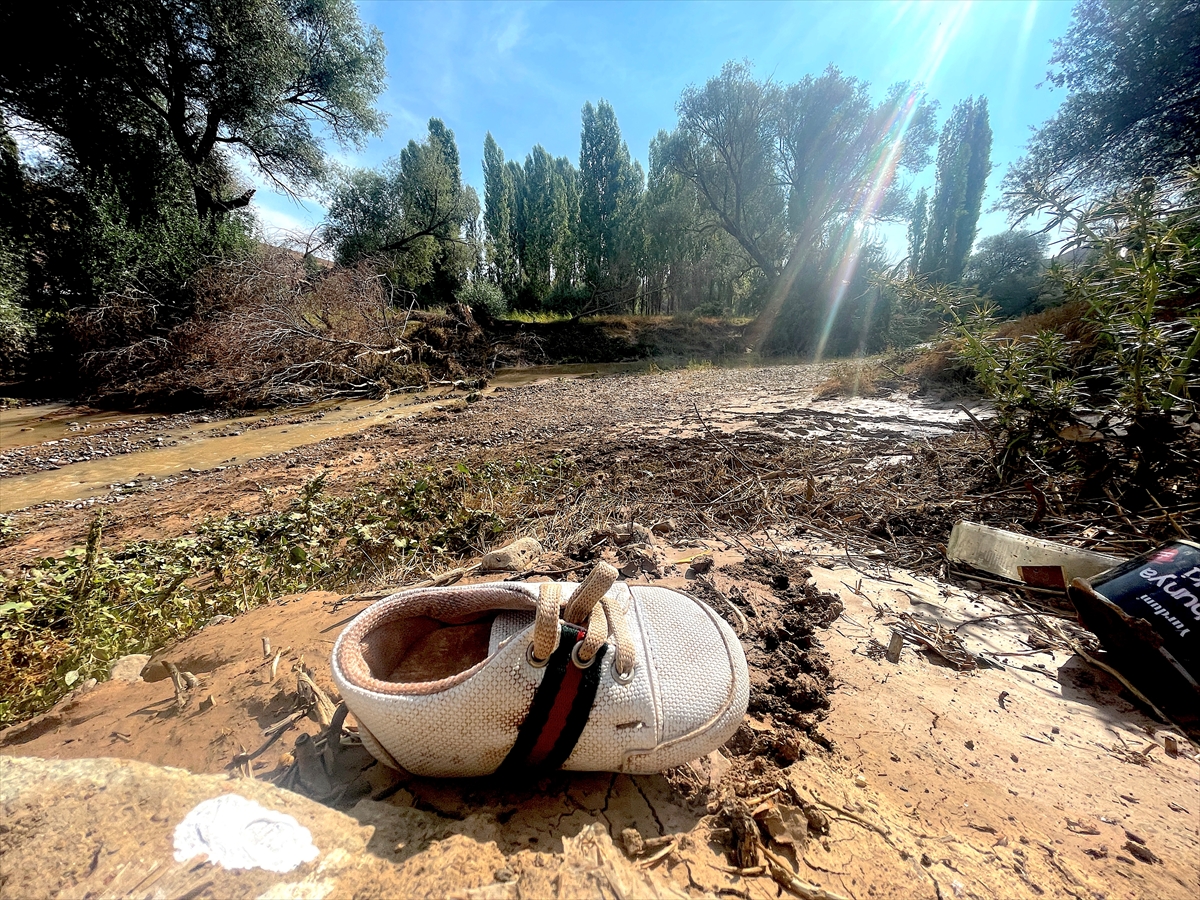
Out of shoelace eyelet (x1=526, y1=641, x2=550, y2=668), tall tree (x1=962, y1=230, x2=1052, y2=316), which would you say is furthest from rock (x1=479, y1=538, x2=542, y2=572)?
tall tree (x1=962, y1=230, x2=1052, y2=316)

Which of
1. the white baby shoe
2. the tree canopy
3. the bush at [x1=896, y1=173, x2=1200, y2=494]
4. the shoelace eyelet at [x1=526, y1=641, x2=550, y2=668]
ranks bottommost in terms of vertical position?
the white baby shoe

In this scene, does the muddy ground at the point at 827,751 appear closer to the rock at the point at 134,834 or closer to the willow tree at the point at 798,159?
the rock at the point at 134,834

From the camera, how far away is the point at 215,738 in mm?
1319

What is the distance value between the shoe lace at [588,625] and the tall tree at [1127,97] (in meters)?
11.5

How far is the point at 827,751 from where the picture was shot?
1238mm

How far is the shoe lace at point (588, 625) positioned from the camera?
1.03 metres

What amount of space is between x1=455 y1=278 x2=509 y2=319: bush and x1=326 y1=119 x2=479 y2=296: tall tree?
130 cm

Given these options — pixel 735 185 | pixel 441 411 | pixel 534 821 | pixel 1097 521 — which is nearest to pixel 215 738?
pixel 534 821

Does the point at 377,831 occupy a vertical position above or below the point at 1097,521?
below

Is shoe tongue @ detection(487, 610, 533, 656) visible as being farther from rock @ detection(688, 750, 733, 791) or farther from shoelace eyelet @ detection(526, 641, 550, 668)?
rock @ detection(688, 750, 733, 791)

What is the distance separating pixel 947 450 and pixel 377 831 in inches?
168

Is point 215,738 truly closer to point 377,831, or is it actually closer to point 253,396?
point 377,831

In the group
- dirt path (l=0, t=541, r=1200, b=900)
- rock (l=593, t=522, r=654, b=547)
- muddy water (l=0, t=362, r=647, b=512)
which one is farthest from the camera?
muddy water (l=0, t=362, r=647, b=512)

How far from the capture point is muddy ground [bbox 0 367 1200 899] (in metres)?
0.93
